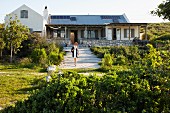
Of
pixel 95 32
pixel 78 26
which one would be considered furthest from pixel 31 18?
pixel 95 32

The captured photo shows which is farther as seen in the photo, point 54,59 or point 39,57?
point 54,59

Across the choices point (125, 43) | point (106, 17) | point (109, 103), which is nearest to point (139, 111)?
point (109, 103)

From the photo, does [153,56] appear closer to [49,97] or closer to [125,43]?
[49,97]

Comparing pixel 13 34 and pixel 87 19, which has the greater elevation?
pixel 87 19

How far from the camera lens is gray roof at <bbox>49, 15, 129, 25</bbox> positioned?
46.5m

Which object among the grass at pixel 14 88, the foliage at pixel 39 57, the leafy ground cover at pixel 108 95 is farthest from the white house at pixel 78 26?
the leafy ground cover at pixel 108 95

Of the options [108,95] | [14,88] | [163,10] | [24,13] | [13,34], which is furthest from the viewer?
[24,13]

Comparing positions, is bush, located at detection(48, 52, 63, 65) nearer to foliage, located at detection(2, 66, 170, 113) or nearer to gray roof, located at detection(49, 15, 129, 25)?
foliage, located at detection(2, 66, 170, 113)

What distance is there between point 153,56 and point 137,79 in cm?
105

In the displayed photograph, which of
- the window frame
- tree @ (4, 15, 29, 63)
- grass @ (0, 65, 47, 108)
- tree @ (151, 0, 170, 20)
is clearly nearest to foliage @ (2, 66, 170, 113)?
grass @ (0, 65, 47, 108)

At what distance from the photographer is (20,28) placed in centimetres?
2611

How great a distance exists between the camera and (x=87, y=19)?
1895 inches

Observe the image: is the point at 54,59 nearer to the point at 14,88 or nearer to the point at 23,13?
the point at 14,88

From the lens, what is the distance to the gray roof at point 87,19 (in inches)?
1832
